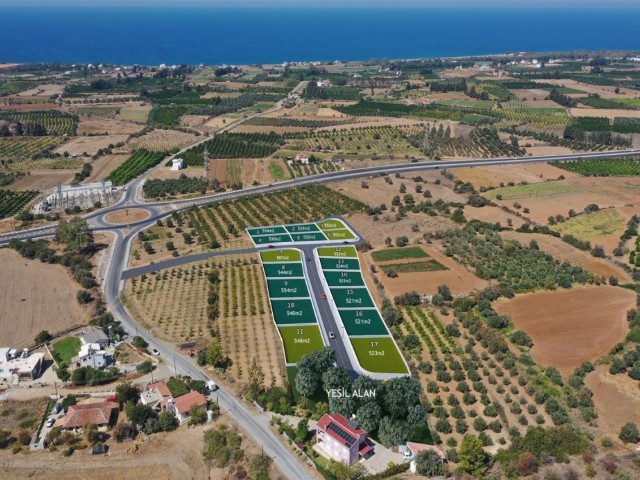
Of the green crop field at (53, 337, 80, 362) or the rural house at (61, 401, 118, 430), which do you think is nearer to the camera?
the rural house at (61, 401, 118, 430)

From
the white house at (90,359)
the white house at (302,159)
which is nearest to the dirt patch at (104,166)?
the white house at (302,159)

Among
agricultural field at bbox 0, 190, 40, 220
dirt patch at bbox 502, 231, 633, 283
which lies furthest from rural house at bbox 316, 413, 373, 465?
agricultural field at bbox 0, 190, 40, 220

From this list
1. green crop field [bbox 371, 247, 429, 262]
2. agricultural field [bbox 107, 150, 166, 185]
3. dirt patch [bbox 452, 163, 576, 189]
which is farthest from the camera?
agricultural field [bbox 107, 150, 166, 185]

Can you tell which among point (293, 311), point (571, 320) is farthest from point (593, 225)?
point (293, 311)

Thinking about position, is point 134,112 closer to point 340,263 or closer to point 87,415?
point 340,263

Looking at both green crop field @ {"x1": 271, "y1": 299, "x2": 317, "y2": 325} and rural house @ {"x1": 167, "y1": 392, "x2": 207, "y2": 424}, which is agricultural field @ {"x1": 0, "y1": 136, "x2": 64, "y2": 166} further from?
rural house @ {"x1": 167, "y1": 392, "x2": 207, "y2": 424}

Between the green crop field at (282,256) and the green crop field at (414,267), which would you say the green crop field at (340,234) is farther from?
the green crop field at (414,267)
